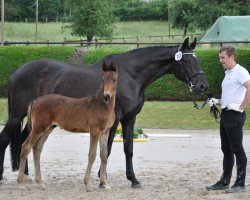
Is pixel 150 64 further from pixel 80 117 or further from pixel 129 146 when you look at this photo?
pixel 80 117

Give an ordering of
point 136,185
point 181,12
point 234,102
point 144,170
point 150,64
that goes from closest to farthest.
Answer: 1. point 234,102
2. point 136,185
3. point 150,64
4. point 144,170
5. point 181,12

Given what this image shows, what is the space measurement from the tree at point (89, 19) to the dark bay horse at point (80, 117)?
114ft

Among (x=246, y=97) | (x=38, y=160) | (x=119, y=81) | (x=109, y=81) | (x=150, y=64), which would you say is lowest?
(x=38, y=160)

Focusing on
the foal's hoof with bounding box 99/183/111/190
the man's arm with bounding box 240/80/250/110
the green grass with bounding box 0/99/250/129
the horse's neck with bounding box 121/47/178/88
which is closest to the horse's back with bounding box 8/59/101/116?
the horse's neck with bounding box 121/47/178/88

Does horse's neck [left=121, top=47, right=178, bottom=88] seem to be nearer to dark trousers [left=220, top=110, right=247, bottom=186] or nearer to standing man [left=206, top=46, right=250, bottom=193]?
standing man [left=206, top=46, right=250, bottom=193]

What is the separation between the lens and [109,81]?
8844 millimetres

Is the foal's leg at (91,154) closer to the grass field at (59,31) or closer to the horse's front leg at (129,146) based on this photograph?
the horse's front leg at (129,146)

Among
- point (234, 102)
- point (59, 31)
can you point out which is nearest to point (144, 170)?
point (234, 102)

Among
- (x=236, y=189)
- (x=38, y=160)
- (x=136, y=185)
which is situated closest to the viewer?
(x=236, y=189)

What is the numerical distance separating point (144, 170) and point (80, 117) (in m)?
2.66

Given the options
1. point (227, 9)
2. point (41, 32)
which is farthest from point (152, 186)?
point (41, 32)

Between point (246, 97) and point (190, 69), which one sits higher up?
point (190, 69)

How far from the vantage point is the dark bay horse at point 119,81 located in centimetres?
975

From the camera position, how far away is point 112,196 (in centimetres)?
902
